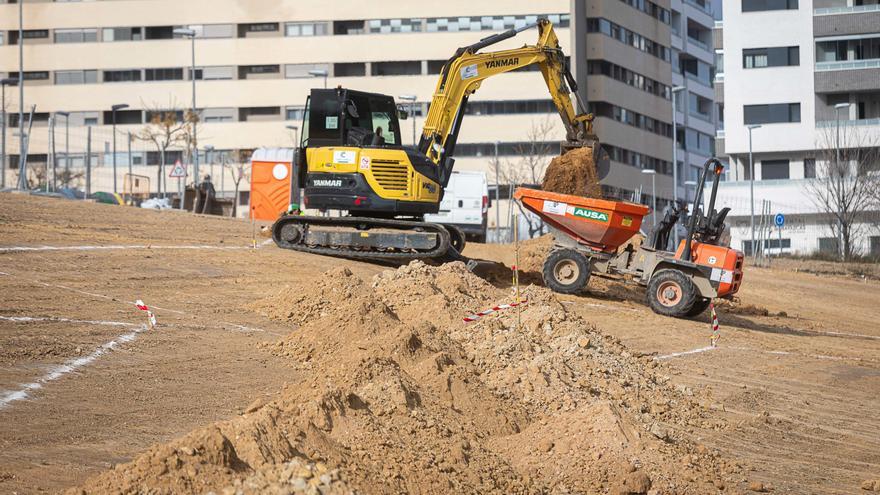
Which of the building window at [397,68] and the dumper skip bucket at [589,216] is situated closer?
the dumper skip bucket at [589,216]

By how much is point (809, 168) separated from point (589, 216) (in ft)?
149

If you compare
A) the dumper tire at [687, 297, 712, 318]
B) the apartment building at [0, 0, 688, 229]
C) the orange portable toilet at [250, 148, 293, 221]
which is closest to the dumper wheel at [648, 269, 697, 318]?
the dumper tire at [687, 297, 712, 318]

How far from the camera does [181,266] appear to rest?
79.4 ft

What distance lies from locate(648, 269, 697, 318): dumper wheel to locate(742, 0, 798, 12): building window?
153 feet

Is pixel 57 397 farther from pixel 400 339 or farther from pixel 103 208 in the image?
pixel 103 208

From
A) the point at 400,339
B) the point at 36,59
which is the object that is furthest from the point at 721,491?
the point at 36,59

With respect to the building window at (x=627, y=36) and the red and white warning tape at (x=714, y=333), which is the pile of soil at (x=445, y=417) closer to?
the red and white warning tape at (x=714, y=333)

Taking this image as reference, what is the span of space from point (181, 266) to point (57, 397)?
11.5m

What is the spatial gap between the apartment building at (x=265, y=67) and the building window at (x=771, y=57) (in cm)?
1476

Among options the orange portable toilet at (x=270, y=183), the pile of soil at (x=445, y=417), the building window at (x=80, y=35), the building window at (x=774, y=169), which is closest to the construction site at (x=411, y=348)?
the pile of soil at (x=445, y=417)

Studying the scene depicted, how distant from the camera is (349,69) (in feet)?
266

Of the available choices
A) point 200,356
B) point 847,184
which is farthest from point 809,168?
point 200,356

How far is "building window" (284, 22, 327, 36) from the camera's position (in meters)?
81.2

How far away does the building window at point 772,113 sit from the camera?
67000 mm
